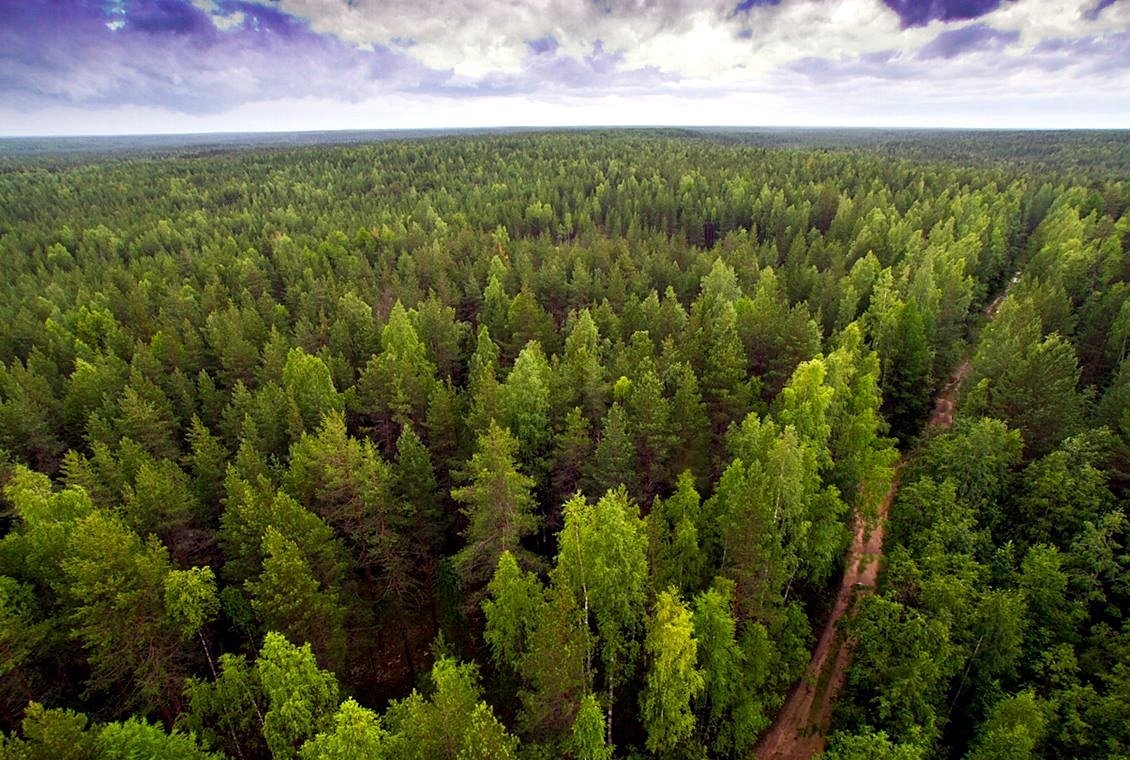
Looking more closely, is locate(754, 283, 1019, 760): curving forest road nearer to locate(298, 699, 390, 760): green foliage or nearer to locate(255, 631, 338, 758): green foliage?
locate(298, 699, 390, 760): green foliage

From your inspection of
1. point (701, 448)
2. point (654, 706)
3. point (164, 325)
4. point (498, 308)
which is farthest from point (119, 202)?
point (654, 706)

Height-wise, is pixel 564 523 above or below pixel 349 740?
below

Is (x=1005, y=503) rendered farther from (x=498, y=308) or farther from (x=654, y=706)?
(x=498, y=308)

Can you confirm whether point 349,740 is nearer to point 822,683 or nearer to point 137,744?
point 137,744

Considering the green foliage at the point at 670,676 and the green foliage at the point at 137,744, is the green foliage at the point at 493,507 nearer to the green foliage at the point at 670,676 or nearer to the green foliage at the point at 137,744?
the green foliage at the point at 670,676

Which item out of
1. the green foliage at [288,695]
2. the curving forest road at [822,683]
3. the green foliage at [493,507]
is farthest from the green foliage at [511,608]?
the curving forest road at [822,683]

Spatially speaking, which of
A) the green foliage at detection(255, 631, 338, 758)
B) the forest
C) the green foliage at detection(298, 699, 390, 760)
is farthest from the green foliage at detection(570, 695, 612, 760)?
the green foliage at detection(255, 631, 338, 758)

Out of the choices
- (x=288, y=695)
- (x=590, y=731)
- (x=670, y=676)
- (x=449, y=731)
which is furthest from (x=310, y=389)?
(x=670, y=676)
